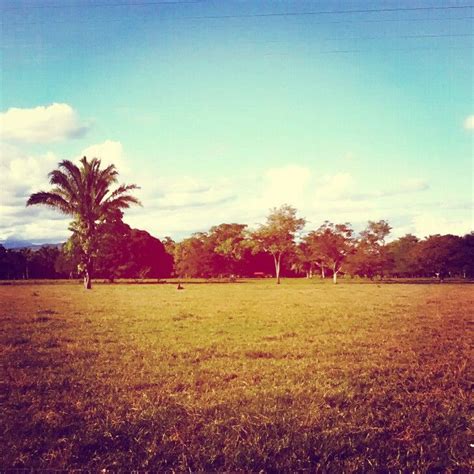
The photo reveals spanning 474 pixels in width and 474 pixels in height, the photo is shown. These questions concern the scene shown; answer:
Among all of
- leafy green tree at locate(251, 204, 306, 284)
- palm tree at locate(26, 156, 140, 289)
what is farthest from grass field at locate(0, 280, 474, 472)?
leafy green tree at locate(251, 204, 306, 284)

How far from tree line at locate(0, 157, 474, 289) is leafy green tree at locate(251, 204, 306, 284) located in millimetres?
189

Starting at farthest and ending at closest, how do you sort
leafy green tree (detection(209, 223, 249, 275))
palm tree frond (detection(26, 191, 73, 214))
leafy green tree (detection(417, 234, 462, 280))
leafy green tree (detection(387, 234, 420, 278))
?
leafy green tree (detection(209, 223, 249, 275)), leafy green tree (detection(387, 234, 420, 278)), leafy green tree (detection(417, 234, 462, 280)), palm tree frond (detection(26, 191, 73, 214))

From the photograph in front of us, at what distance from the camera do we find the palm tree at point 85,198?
127 feet

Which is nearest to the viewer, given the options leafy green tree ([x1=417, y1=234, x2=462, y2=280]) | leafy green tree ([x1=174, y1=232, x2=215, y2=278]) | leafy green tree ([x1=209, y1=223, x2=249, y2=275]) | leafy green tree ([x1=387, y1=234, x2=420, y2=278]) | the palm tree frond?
the palm tree frond

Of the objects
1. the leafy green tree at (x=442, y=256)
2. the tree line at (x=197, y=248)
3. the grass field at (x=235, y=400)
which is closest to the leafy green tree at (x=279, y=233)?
the tree line at (x=197, y=248)

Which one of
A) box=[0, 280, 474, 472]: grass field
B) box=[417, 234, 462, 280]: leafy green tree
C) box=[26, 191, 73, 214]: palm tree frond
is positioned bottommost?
box=[0, 280, 474, 472]: grass field

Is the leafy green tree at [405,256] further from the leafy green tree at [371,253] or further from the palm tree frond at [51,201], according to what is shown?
the palm tree frond at [51,201]

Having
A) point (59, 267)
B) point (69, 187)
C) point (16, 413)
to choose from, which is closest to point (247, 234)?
point (59, 267)

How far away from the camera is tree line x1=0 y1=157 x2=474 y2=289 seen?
39.5m

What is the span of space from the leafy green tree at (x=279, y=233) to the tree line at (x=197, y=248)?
189mm

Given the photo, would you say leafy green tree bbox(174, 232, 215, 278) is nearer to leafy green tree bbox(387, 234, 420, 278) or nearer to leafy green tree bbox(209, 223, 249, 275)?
leafy green tree bbox(209, 223, 249, 275)

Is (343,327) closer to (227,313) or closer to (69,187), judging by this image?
(227,313)

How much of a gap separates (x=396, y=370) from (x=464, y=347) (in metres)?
4.08

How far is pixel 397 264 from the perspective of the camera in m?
92.3
